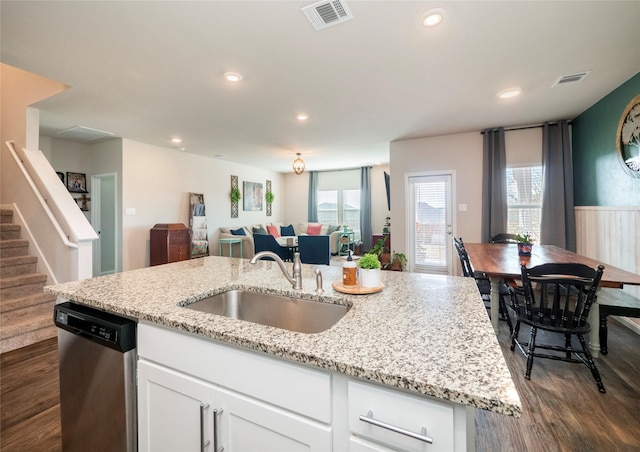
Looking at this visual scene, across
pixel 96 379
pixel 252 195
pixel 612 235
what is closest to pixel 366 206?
pixel 252 195

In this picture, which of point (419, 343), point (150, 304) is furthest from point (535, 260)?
point (150, 304)

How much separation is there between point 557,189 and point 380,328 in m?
4.69

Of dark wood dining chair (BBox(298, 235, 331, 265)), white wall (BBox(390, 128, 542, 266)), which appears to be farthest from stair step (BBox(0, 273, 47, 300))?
white wall (BBox(390, 128, 542, 266))

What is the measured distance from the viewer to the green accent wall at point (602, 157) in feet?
9.78

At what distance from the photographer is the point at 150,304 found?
1.20 meters

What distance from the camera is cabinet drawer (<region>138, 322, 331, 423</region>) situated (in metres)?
0.80

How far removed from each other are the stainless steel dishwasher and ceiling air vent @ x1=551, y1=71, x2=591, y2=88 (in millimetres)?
4140

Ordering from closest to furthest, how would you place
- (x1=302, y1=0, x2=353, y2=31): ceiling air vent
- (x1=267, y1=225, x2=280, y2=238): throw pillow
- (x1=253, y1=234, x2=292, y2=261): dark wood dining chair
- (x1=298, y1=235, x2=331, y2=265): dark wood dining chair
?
(x1=302, y1=0, x2=353, y2=31): ceiling air vent → (x1=298, y1=235, x2=331, y2=265): dark wood dining chair → (x1=253, y1=234, x2=292, y2=261): dark wood dining chair → (x1=267, y1=225, x2=280, y2=238): throw pillow

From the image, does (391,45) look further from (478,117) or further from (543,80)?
(478,117)

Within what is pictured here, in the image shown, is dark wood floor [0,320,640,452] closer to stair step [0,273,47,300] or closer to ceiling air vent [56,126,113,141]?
stair step [0,273,47,300]

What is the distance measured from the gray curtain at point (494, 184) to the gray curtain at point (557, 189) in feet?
1.70

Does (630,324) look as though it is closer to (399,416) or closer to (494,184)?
(494,184)

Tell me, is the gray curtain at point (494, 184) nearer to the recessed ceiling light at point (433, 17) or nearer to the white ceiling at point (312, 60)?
the white ceiling at point (312, 60)

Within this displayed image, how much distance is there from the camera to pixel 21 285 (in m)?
3.14
